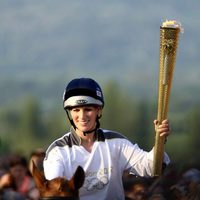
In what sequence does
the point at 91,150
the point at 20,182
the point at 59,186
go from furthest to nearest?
the point at 20,182 < the point at 91,150 < the point at 59,186

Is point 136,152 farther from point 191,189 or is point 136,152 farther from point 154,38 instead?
point 154,38

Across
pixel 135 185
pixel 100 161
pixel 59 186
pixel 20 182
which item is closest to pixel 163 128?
pixel 100 161

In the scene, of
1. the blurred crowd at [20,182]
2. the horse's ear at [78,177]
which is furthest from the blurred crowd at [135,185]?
the horse's ear at [78,177]

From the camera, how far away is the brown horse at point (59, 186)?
21.0 ft

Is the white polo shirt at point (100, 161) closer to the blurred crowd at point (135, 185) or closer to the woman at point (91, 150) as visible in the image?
the woman at point (91, 150)

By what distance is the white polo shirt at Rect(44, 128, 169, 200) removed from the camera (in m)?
6.98

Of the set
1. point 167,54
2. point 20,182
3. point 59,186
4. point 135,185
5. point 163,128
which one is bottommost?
point 135,185

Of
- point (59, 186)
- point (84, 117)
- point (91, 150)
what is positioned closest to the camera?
point (59, 186)

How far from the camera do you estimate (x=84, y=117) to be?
6969 mm

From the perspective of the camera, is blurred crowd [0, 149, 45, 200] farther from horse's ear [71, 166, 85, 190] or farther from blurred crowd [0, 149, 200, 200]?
horse's ear [71, 166, 85, 190]

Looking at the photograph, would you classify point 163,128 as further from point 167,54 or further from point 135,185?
point 135,185

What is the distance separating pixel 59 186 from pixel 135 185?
4525 millimetres

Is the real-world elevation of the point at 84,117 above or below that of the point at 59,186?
above

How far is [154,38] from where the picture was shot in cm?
1492
